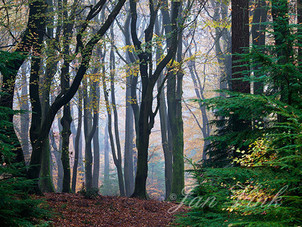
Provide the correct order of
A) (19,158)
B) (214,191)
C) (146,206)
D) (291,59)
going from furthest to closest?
(146,206) < (19,158) < (214,191) < (291,59)

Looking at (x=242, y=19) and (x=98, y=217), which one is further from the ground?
(x=242, y=19)

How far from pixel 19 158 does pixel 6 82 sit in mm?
2337

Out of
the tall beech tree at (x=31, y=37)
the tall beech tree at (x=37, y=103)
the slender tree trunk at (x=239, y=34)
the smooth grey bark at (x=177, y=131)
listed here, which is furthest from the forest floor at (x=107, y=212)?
the slender tree trunk at (x=239, y=34)

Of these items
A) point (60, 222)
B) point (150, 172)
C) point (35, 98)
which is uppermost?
point (35, 98)

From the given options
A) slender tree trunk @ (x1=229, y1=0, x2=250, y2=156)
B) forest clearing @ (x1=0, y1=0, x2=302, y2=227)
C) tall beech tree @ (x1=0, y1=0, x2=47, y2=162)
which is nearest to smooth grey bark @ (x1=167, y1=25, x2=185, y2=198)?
forest clearing @ (x1=0, y1=0, x2=302, y2=227)

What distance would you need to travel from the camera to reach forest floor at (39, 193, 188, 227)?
27.4 ft

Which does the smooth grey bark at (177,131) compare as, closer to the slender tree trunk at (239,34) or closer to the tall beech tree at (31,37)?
the slender tree trunk at (239,34)

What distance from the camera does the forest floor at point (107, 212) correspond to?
8353 mm

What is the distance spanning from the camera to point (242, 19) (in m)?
8.37

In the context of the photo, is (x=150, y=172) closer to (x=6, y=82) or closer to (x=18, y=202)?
(x=6, y=82)

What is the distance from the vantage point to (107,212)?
955 centimetres

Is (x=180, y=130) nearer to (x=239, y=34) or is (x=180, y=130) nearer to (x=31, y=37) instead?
(x=239, y=34)

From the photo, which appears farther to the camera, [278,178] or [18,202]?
[18,202]

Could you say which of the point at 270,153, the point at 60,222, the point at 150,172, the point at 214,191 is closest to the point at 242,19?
the point at 270,153
